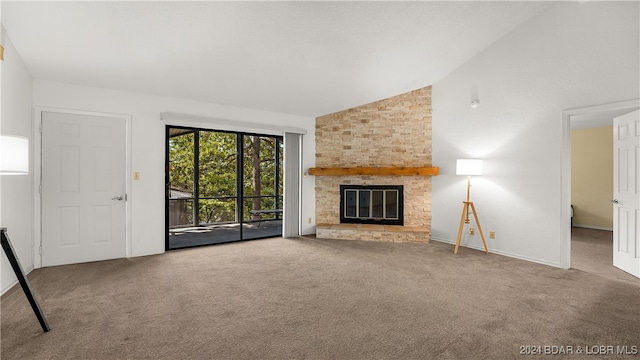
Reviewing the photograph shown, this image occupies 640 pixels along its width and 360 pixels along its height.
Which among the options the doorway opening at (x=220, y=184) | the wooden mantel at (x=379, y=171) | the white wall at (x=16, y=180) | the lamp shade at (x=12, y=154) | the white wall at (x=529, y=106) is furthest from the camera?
the doorway opening at (x=220, y=184)

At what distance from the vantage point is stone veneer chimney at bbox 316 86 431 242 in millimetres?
5923

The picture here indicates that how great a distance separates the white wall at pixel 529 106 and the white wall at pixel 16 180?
19.3ft

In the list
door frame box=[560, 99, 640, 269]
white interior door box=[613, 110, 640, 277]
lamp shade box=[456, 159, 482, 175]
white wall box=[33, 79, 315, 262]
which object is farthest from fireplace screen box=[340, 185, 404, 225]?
white wall box=[33, 79, 315, 262]

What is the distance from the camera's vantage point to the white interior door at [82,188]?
13.4 ft

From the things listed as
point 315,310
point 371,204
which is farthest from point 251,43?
point 371,204

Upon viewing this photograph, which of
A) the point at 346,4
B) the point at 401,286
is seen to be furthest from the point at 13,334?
the point at 346,4

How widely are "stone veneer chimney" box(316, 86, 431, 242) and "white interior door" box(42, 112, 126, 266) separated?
3350mm

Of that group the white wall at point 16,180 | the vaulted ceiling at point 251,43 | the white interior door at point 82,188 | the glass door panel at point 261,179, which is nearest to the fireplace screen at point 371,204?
the glass door panel at point 261,179

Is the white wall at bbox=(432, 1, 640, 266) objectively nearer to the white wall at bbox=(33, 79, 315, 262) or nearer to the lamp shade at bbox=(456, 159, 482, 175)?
the lamp shade at bbox=(456, 159, 482, 175)

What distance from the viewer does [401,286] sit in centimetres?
339

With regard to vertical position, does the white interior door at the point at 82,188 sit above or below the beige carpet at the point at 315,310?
above

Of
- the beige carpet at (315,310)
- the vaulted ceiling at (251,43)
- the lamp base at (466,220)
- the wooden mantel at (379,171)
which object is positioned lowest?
the beige carpet at (315,310)

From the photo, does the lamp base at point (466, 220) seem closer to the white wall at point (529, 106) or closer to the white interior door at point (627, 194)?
the white wall at point (529, 106)

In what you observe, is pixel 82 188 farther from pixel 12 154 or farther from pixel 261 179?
pixel 261 179
